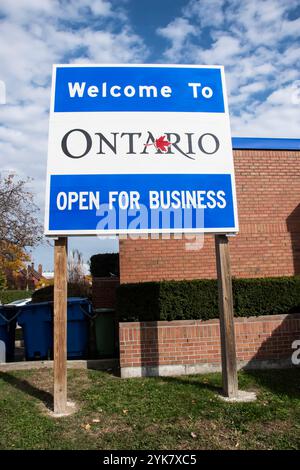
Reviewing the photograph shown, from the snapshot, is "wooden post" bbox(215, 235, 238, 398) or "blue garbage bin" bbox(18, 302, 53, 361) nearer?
"wooden post" bbox(215, 235, 238, 398)

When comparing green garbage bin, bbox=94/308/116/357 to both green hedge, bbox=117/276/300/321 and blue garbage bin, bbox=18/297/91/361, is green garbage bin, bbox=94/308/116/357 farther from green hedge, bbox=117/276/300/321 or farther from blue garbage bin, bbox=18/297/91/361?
green hedge, bbox=117/276/300/321

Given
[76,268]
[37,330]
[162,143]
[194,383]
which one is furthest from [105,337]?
[76,268]

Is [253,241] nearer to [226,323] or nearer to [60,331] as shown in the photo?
[226,323]

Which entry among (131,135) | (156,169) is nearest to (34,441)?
(156,169)

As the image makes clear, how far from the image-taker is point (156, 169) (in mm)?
5211

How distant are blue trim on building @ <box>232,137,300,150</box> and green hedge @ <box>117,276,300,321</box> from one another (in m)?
2.88

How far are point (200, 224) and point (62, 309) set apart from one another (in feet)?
6.84

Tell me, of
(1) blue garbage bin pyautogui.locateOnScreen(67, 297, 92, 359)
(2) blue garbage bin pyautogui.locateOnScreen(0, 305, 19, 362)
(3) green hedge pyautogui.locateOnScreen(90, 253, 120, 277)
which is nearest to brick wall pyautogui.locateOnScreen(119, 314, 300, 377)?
(1) blue garbage bin pyautogui.locateOnScreen(67, 297, 92, 359)

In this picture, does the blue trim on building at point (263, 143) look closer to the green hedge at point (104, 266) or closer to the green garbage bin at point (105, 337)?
the green garbage bin at point (105, 337)

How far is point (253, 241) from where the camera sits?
746 cm

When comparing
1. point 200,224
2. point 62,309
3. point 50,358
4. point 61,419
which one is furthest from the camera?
Answer: point 50,358

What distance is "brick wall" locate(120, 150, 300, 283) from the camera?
703cm

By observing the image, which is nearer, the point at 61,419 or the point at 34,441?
the point at 34,441
